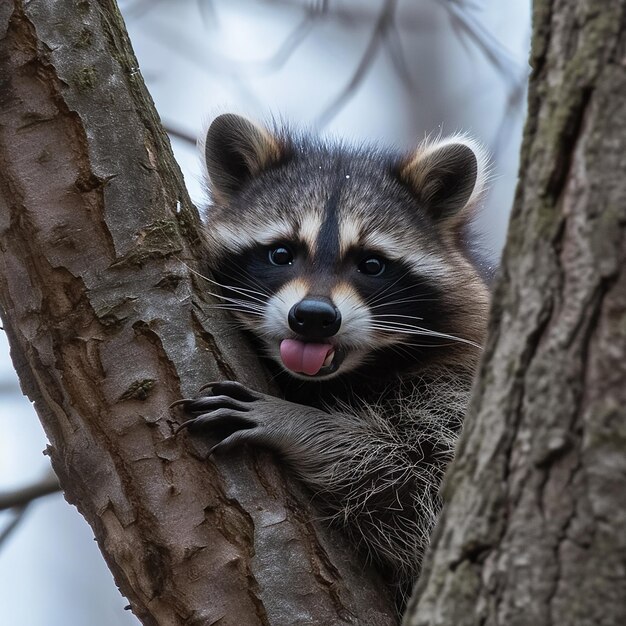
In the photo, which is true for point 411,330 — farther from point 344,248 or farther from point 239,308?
point 239,308

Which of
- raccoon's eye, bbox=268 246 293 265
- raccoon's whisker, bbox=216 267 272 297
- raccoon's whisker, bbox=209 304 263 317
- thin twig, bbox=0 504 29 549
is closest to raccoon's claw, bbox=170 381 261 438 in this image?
raccoon's whisker, bbox=209 304 263 317

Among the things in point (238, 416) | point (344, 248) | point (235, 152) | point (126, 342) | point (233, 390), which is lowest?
point (238, 416)

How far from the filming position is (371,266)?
436cm

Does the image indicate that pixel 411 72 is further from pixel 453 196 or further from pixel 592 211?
pixel 592 211

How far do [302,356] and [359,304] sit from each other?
0.38m

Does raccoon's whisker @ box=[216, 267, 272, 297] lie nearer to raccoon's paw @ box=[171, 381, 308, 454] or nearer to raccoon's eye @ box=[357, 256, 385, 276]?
raccoon's eye @ box=[357, 256, 385, 276]

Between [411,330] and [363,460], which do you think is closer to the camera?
[363,460]

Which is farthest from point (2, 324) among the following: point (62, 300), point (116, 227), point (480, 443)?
point (480, 443)

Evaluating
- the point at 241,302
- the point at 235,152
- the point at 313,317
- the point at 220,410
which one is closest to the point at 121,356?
the point at 220,410

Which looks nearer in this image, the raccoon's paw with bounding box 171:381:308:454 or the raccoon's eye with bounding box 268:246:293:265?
the raccoon's paw with bounding box 171:381:308:454

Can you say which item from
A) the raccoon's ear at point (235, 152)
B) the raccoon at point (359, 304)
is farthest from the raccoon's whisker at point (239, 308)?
the raccoon's ear at point (235, 152)

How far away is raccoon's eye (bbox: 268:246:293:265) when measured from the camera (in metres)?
4.35

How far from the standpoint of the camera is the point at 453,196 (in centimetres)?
472

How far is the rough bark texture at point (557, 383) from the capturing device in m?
1.59
